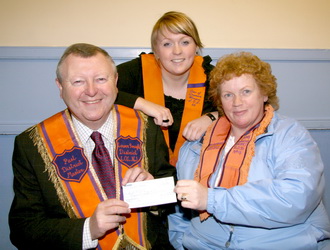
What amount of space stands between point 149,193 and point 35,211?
2.31 feet

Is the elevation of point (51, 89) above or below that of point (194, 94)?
above

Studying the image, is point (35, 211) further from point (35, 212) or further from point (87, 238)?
point (87, 238)

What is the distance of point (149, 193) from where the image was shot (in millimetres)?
1609

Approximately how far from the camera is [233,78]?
6.47ft

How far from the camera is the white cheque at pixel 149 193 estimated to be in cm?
160

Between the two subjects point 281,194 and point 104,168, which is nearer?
point 281,194

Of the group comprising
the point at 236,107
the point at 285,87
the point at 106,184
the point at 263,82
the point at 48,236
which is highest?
the point at 285,87

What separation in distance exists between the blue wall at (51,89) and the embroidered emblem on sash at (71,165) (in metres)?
1.38

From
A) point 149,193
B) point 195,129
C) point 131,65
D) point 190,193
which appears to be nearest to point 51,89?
point 131,65

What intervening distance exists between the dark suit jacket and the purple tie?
24 centimetres

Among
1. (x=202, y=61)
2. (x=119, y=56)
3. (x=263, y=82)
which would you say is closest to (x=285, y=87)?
(x=202, y=61)

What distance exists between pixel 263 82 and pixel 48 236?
1.63 meters

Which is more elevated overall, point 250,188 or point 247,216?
point 250,188

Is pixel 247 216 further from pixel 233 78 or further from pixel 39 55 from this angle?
pixel 39 55
